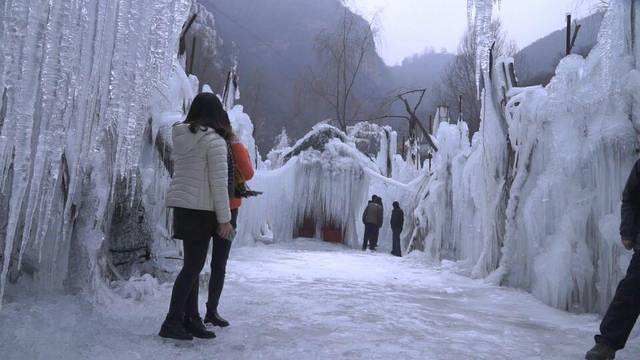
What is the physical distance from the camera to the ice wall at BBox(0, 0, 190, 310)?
89.9 inches

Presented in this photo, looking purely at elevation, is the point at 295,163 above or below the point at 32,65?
above

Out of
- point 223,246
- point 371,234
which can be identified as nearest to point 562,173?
point 223,246

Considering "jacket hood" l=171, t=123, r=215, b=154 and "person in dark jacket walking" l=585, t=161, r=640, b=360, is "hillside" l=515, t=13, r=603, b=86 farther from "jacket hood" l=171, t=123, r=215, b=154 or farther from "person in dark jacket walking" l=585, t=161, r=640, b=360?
"jacket hood" l=171, t=123, r=215, b=154

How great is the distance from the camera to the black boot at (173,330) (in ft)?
9.04

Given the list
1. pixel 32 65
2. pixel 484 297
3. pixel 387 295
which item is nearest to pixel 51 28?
pixel 32 65

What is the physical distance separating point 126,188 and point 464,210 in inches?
237

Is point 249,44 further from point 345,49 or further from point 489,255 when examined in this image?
point 489,255

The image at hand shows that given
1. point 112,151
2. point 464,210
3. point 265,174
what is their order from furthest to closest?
1. point 265,174
2. point 464,210
3. point 112,151

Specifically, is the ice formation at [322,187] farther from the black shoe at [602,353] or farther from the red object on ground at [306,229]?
the black shoe at [602,353]

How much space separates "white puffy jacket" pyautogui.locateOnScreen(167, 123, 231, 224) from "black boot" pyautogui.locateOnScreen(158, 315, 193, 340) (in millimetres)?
618

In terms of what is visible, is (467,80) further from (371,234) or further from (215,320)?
(215,320)

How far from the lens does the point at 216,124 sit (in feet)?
9.74

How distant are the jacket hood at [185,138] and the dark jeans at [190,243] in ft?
1.18

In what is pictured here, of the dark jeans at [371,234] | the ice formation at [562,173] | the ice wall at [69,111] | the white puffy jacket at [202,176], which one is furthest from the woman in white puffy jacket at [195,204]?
the dark jeans at [371,234]
